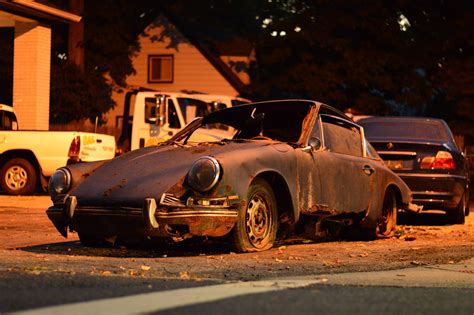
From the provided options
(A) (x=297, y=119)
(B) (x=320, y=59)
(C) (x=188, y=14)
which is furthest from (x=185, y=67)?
(A) (x=297, y=119)

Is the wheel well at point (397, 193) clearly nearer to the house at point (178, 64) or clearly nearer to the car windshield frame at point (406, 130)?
the car windshield frame at point (406, 130)

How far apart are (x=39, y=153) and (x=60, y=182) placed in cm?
1095

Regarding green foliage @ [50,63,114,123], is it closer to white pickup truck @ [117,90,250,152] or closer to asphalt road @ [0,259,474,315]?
white pickup truck @ [117,90,250,152]

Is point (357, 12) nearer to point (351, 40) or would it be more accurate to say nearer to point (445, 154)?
point (351, 40)

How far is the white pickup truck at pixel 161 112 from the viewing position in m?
21.0

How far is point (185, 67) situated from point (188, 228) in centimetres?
3770

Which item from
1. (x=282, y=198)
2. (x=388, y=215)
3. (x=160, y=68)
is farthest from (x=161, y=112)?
(x=160, y=68)

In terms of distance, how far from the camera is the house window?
4603 cm

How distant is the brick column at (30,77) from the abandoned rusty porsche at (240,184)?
14241 mm

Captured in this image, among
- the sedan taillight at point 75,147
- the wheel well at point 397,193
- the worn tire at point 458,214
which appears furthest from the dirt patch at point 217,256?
the sedan taillight at point 75,147

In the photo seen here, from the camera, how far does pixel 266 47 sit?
3778cm

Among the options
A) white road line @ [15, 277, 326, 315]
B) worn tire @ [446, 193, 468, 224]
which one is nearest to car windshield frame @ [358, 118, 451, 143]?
worn tire @ [446, 193, 468, 224]

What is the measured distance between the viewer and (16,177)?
797 inches

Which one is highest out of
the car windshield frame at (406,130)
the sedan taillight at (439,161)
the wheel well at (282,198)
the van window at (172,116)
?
the van window at (172,116)
